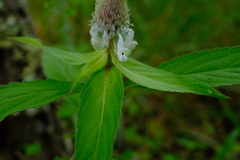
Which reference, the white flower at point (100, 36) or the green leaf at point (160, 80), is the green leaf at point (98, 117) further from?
the white flower at point (100, 36)

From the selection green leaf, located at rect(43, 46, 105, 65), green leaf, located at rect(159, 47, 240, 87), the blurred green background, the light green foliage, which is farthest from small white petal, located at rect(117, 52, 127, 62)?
the blurred green background

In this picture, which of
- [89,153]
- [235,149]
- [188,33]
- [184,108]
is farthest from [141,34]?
[89,153]

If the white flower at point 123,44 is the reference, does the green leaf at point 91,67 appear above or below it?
below

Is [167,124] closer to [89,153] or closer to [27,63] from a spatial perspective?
[27,63]

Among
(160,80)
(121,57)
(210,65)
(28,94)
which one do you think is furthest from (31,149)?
(210,65)

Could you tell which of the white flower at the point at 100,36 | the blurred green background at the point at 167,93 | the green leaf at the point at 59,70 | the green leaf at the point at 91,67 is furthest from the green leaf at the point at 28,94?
the blurred green background at the point at 167,93

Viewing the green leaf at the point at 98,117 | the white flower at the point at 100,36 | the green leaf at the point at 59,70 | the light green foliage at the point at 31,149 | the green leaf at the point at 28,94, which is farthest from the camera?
the light green foliage at the point at 31,149

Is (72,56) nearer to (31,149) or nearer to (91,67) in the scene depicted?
(91,67)

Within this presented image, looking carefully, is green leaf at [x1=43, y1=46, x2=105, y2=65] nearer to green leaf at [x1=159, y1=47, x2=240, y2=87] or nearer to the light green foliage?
green leaf at [x1=159, y1=47, x2=240, y2=87]
